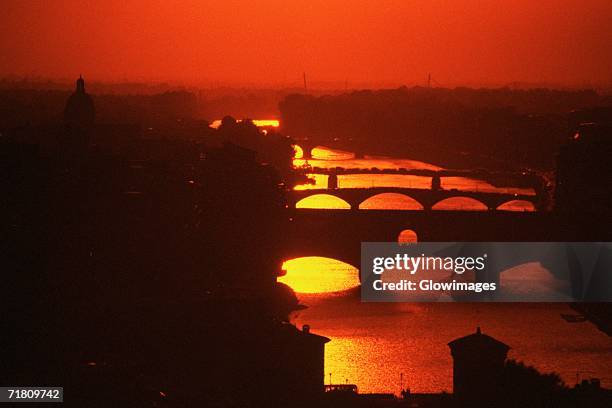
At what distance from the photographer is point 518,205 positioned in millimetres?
34750

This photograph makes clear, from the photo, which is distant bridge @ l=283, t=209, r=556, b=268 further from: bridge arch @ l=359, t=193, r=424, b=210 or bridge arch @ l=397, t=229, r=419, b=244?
bridge arch @ l=359, t=193, r=424, b=210

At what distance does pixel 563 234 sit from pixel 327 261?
5.08 m

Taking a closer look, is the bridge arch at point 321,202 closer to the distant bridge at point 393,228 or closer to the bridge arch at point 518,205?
the bridge arch at point 518,205

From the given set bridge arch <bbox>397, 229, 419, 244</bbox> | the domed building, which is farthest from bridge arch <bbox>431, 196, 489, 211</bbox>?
the domed building

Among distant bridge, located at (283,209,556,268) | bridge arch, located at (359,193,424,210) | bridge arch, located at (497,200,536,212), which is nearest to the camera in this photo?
distant bridge, located at (283,209,556,268)

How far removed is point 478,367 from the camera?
1231cm

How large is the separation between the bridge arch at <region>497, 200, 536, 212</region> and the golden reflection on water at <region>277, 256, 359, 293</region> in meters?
7.37

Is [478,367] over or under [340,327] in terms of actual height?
over

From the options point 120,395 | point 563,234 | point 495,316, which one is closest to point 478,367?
point 120,395

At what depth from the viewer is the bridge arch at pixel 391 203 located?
116ft

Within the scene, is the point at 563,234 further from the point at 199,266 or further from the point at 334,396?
the point at 334,396

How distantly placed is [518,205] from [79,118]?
43.2 ft

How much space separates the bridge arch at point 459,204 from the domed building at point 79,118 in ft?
36.5

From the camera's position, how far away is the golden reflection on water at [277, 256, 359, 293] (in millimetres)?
24156
